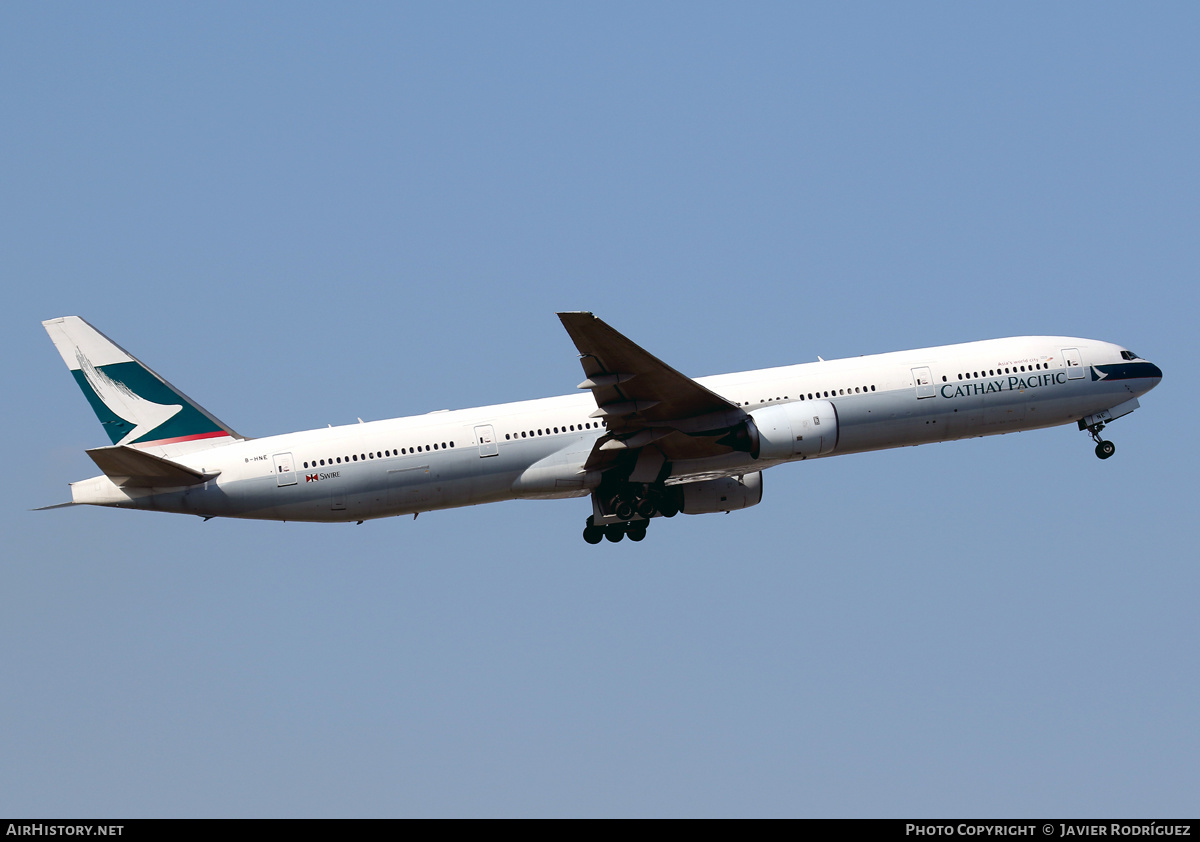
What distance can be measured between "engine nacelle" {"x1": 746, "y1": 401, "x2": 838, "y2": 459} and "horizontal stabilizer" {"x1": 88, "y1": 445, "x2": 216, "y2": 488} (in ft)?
54.9

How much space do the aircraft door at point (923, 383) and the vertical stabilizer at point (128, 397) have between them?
22.0 meters

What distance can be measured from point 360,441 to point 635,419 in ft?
27.9

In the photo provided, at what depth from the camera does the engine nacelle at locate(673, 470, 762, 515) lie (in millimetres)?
46781

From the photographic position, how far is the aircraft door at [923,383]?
43.9 metres

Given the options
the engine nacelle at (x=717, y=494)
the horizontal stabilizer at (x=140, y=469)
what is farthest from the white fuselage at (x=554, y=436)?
the engine nacelle at (x=717, y=494)

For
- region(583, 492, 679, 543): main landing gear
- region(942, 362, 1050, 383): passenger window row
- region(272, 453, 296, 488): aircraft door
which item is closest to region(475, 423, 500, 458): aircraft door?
region(583, 492, 679, 543): main landing gear

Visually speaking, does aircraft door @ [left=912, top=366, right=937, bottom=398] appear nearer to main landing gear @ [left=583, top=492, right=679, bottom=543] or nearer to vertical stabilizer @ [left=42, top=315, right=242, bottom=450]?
main landing gear @ [left=583, top=492, right=679, bottom=543]

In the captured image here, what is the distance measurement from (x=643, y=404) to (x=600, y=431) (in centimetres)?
227

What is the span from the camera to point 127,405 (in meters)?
44.8

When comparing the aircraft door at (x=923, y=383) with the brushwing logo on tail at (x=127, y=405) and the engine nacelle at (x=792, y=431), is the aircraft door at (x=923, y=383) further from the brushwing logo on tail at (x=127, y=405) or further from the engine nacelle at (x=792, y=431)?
the brushwing logo on tail at (x=127, y=405)
